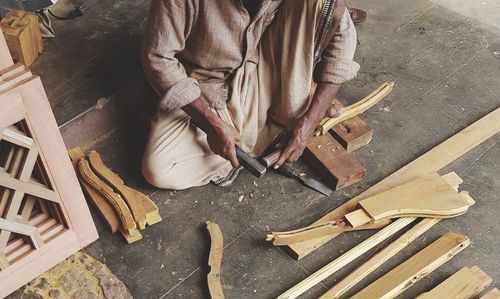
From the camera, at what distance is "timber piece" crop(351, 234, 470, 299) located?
230cm

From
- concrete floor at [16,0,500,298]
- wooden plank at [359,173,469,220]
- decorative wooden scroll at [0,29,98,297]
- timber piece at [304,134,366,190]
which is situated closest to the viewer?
decorative wooden scroll at [0,29,98,297]

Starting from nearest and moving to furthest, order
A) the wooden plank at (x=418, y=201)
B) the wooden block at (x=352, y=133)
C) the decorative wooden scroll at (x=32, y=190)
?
the decorative wooden scroll at (x=32, y=190), the wooden plank at (x=418, y=201), the wooden block at (x=352, y=133)

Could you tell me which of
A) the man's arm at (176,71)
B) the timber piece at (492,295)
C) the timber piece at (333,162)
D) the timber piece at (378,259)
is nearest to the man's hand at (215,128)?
the man's arm at (176,71)

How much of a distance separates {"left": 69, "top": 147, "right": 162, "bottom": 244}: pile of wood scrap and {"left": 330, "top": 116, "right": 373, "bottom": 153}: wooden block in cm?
106

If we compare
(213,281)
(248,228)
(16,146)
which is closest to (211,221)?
(248,228)

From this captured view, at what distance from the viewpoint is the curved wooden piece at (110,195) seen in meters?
2.48

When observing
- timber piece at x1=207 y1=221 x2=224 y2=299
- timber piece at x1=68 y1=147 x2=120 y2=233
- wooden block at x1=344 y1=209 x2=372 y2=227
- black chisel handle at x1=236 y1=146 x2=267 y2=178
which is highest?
black chisel handle at x1=236 y1=146 x2=267 y2=178

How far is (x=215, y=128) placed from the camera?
2.48 m

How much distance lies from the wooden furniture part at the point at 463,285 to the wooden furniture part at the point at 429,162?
20.0 inches

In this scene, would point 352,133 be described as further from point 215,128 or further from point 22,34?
point 22,34

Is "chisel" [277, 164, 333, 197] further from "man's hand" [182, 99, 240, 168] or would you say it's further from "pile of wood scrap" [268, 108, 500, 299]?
"man's hand" [182, 99, 240, 168]

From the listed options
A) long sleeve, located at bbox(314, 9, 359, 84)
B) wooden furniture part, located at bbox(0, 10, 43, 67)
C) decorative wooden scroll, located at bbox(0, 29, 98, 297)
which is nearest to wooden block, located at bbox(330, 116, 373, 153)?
long sleeve, located at bbox(314, 9, 359, 84)

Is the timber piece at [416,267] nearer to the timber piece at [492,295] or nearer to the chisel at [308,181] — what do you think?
the timber piece at [492,295]

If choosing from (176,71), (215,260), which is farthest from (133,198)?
(176,71)
